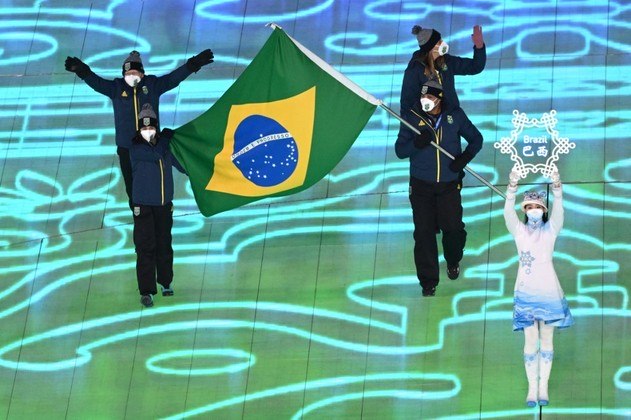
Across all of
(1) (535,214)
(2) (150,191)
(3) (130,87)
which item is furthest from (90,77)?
(1) (535,214)

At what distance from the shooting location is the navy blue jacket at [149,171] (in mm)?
17828

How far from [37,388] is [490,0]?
17.9ft

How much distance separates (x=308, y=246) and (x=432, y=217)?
1.41 metres

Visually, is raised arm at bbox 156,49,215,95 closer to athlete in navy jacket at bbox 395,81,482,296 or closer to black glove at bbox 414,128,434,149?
athlete in navy jacket at bbox 395,81,482,296

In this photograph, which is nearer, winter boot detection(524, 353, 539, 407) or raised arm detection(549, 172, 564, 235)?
raised arm detection(549, 172, 564, 235)

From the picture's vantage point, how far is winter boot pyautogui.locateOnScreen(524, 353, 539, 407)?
16656 mm

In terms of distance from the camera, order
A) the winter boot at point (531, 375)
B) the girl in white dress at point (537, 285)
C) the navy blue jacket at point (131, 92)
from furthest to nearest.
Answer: the navy blue jacket at point (131, 92)
the winter boot at point (531, 375)
the girl in white dress at point (537, 285)

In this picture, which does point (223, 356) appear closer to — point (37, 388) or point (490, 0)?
point (37, 388)

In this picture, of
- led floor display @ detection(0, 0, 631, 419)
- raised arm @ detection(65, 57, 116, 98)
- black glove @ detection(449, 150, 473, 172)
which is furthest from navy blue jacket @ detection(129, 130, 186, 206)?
black glove @ detection(449, 150, 473, 172)

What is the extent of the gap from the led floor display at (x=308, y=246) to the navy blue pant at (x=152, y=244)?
0.31 metres

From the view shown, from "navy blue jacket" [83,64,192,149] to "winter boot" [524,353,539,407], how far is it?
3.75 m

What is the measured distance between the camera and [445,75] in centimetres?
1761

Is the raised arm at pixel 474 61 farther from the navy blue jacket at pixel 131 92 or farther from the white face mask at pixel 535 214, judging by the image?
the navy blue jacket at pixel 131 92

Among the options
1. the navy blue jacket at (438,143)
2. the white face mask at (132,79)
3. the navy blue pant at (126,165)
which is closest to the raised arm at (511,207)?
the navy blue jacket at (438,143)
